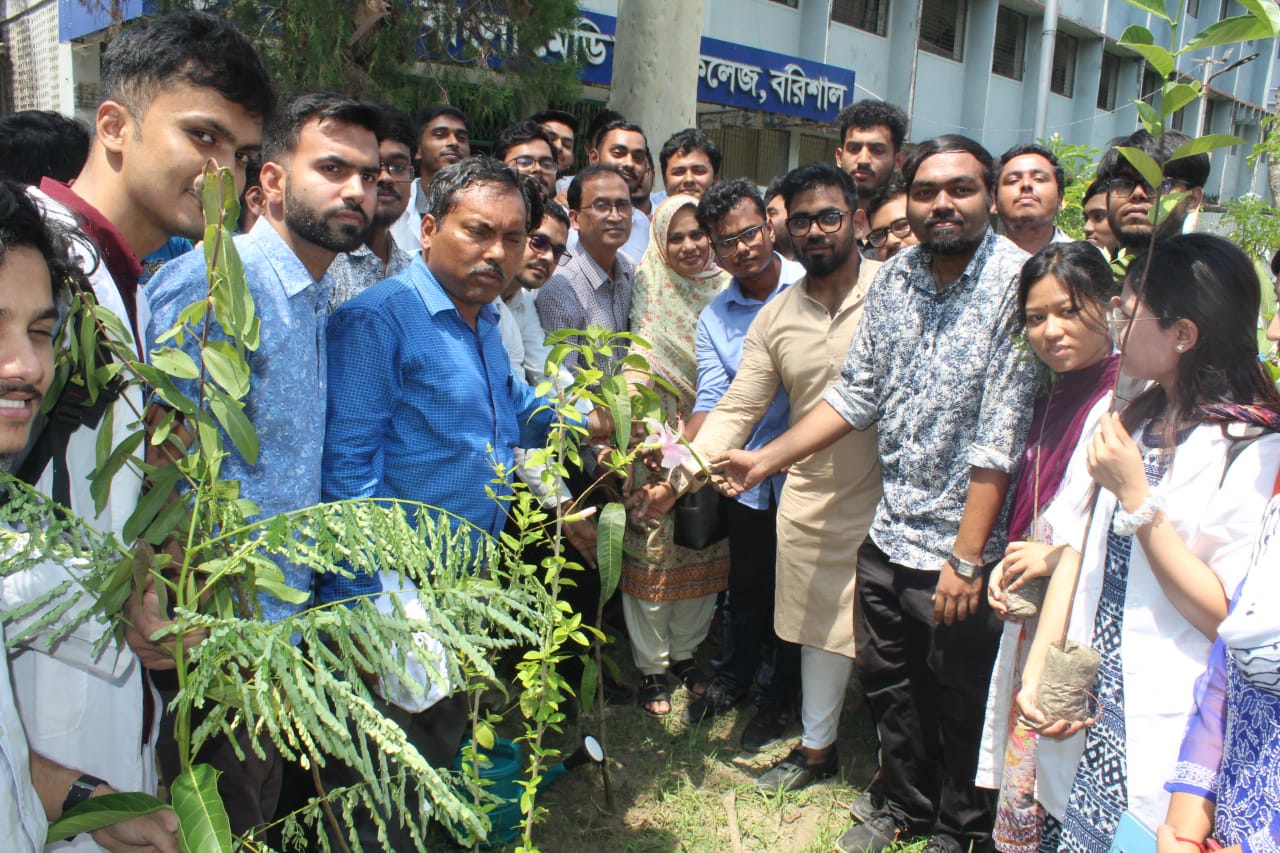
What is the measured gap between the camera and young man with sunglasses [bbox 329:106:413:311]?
305cm

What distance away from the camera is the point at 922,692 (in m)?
2.71

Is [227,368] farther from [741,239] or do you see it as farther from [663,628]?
[663,628]

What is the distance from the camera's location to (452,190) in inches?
96.5

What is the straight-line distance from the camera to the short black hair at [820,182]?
10.2ft

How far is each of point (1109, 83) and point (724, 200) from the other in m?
20.8

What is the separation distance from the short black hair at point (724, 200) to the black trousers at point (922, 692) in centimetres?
138

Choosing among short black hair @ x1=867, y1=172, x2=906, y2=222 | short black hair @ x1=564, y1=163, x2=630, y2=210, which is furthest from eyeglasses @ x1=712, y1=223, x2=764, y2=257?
short black hair @ x1=867, y1=172, x2=906, y2=222

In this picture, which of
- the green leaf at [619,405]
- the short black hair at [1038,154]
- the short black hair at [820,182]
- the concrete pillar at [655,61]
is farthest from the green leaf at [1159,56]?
the concrete pillar at [655,61]

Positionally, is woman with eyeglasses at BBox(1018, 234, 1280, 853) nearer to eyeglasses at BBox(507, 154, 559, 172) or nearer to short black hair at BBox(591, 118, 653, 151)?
eyeglasses at BBox(507, 154, 559, 172)

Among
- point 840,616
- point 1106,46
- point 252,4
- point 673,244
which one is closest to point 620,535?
point 840,616

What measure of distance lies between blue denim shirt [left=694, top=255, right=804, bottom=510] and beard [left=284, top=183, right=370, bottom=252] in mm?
1624

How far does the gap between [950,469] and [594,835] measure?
158 centimetres

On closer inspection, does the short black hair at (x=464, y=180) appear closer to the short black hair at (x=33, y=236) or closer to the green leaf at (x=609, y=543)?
the green leaf at (x=609, y=543)

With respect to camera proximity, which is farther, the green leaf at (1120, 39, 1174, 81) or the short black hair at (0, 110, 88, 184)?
the short black hair at (0, 110, 88, 184)
